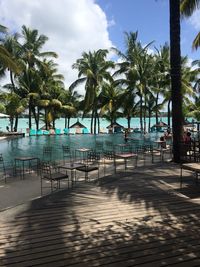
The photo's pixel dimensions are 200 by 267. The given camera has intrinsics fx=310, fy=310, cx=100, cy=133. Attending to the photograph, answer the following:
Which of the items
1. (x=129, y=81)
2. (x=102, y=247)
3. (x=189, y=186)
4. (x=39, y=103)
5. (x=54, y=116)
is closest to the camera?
(x=102, y=247)

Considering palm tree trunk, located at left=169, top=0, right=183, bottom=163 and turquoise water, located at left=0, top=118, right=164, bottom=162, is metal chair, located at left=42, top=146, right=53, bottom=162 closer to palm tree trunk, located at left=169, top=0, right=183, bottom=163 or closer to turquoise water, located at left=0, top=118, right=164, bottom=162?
turquoise water, located at left=0, top=118, right=164, bottom=162

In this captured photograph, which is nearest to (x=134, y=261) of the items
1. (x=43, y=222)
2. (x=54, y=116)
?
(x=43, y=222)

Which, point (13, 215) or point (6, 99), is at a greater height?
point (6, 99)

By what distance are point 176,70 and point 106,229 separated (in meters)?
8.94

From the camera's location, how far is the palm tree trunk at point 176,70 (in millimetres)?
12281

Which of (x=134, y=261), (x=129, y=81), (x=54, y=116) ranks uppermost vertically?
(x=129, y=81)

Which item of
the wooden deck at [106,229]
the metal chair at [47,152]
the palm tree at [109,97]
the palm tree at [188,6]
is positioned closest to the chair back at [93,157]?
the metal chair at [47,152]

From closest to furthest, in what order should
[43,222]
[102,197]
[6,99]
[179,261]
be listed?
1. [179,261]
2. [43,222]
3. [102,197]
4. [6,99]

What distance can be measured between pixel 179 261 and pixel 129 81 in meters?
31.2

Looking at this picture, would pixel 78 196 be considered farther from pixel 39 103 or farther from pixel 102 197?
pixel 39 103

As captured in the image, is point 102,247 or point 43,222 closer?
point 102,247

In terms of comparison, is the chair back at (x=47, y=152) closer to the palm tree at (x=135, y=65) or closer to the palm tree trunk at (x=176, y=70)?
the palm tree trunk at (x=176, y=70)

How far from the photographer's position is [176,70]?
12.5 meters

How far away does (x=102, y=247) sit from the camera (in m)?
4.51
